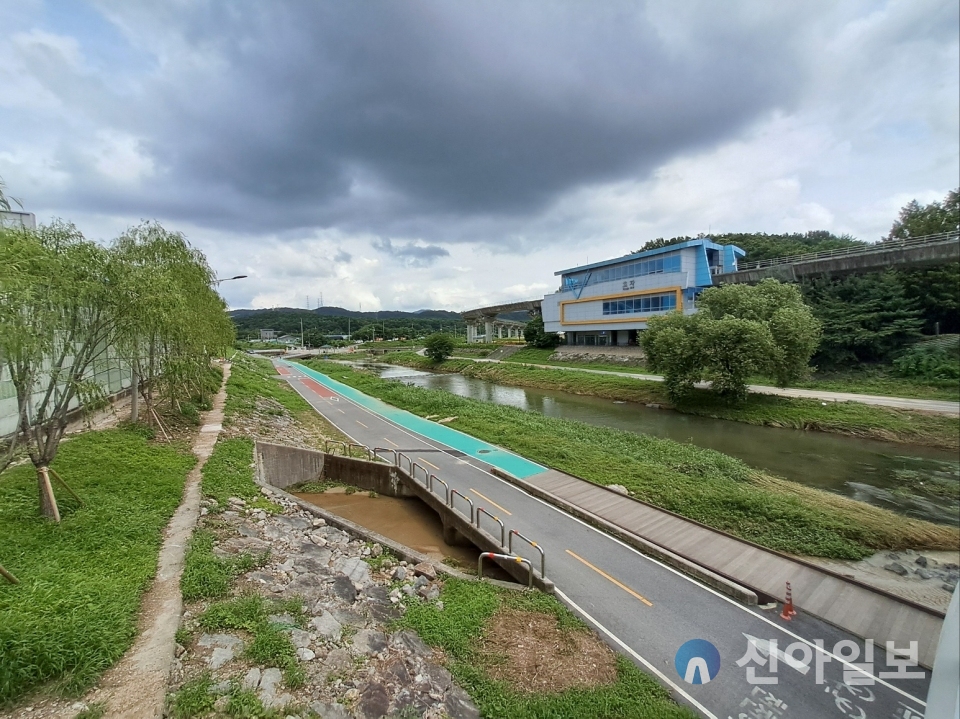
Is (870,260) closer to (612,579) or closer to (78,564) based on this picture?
(612,579)

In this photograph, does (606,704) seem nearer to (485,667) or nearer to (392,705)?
(485,667)

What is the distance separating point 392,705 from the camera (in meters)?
5.31

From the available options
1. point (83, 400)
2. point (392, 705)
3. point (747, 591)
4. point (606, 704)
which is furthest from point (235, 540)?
point (747, 591)

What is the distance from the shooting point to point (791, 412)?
82.5 ft

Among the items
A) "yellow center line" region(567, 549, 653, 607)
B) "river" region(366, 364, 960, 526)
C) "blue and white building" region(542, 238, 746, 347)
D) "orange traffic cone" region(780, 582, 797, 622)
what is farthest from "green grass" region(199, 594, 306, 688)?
"blue and white building" region(542, 238, 746, 347)

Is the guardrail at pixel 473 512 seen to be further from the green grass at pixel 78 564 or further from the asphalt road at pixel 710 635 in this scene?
the green grass at pixel 78 564

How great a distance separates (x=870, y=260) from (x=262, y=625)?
44.4 metres

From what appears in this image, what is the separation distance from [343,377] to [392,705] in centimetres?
4340

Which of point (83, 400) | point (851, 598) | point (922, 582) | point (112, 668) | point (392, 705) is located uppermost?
point (83, 400)

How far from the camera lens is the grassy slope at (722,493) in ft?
36.0

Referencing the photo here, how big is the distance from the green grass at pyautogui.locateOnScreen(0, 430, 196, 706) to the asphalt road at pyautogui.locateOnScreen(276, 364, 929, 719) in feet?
21.8

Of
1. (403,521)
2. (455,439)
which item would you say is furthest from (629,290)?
(403,521)

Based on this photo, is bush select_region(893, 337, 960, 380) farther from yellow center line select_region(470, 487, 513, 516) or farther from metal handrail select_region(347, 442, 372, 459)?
metal handrail select_region(347, 442, 372, 459)

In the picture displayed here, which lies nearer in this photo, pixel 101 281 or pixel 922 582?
pixel 101 281
